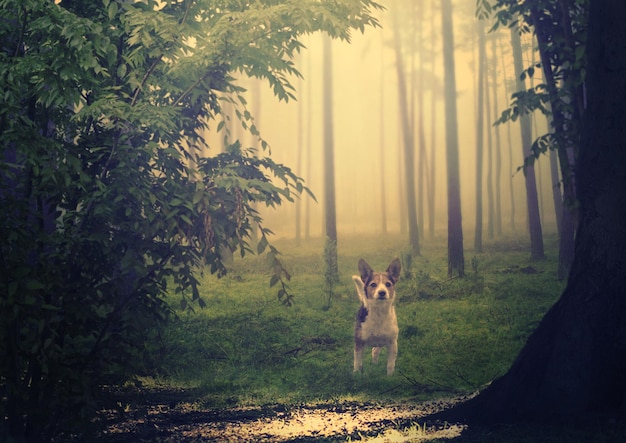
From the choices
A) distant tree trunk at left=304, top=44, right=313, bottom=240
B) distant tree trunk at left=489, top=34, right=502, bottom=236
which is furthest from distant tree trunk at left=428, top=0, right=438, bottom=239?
distant tree trunk at left=304, top=44, right=313, bottom=240

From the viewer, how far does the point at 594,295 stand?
4.71 m

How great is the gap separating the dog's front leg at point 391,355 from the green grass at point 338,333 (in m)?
0.17

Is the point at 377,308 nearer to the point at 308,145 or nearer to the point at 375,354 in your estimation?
the point at 375,354

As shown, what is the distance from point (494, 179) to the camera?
66.5 feet

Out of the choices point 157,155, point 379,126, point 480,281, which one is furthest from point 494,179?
point 157,155

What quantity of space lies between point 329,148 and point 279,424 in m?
7.23

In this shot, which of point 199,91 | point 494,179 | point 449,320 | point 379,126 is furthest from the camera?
point 494,179

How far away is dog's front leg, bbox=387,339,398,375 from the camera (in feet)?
23.3

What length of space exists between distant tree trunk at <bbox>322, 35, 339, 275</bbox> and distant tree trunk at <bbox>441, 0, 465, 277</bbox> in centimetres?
238

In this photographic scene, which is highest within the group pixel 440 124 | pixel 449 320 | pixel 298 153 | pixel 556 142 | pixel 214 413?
pixel 440 124

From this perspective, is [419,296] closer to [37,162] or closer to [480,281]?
[480,281]

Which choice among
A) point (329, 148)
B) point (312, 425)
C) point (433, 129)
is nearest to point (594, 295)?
point (312, 425)

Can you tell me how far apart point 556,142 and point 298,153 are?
6.74 metres

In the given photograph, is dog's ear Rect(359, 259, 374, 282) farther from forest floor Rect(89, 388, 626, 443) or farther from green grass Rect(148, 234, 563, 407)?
forest floor Rect(89, 388, 626, 443)
